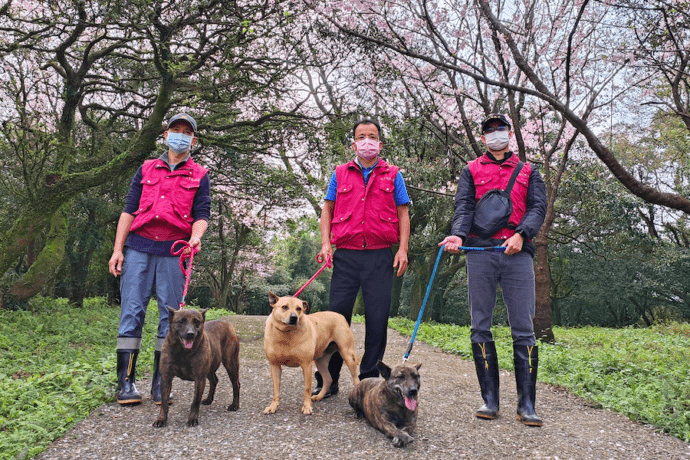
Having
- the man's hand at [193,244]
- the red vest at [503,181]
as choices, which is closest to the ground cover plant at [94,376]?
the man's hand at [193,244]

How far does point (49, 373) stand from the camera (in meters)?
5.19

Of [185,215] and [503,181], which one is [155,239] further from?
[503,181]

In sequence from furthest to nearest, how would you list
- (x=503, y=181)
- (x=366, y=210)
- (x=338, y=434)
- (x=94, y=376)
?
(x=94, y=376) → (x=366, y=210) → (x=503, y=181) → (x=338, y=434)

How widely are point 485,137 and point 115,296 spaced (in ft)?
54.0

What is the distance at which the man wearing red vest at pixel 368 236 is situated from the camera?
4.06 meters

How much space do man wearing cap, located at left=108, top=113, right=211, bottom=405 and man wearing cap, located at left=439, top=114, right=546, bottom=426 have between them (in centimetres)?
221

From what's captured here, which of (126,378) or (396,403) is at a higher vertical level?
(396,403)

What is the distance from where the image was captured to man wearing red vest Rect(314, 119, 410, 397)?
4.06 m

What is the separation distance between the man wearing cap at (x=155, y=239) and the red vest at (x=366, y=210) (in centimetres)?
119

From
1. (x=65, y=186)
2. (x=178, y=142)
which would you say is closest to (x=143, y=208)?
(x=178, y=142)

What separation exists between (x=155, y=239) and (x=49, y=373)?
8.22 ft

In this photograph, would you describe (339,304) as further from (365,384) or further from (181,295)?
(181,295)

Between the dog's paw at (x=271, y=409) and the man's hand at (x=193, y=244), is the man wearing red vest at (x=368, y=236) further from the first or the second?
the man's hand at (x=193, y=244)

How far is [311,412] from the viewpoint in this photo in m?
3.76
